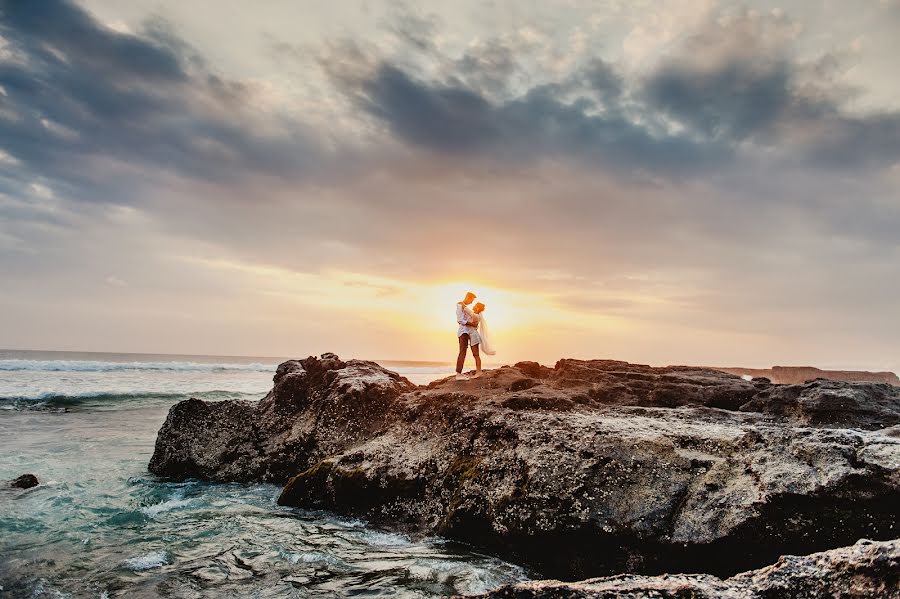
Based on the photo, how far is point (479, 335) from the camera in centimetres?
1675

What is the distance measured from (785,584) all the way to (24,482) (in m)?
12.5

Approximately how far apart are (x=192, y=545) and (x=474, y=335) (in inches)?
411

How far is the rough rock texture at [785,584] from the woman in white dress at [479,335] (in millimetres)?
12974

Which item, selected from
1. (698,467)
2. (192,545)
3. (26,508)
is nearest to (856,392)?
(698,467)

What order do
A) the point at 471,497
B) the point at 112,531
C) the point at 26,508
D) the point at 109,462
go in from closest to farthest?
1. the point at 471,497
2. the point at 112,531
3. the point at 26,508
4. the point at 109,462

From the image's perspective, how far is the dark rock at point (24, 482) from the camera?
1022cm

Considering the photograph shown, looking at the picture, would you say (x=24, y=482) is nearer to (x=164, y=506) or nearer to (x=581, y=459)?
(x=164, y=506)

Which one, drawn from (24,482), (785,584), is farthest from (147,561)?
(785,584)

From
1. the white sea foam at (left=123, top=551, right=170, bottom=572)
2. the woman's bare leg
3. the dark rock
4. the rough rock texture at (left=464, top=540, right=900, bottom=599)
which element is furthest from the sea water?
the woman's bare leg

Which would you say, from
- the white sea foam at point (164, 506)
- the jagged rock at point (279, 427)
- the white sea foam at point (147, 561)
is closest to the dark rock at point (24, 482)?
the jagged rock at point (279, 427)

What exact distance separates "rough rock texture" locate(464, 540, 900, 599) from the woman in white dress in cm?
1297

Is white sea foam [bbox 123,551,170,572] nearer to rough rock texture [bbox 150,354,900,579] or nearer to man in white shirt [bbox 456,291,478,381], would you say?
rough rock texture [bbox 150,354,900,579]

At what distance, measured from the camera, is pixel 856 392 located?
977 cm

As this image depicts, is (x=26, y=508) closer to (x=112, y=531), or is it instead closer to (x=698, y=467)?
(x=112, y=531)
